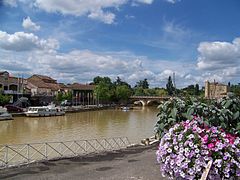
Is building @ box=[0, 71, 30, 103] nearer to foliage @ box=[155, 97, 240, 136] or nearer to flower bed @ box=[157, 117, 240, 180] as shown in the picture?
foliage @ box=[155, 97, 240, 136]

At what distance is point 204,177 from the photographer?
4.41 m

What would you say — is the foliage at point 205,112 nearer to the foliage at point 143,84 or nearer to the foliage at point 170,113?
the foliage at point 170,113

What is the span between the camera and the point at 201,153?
4.57 meters

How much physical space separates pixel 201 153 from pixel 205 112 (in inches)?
65.2

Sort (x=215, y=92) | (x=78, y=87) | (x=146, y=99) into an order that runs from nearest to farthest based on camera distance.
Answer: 1. (x=215, y=92)
2. (x=78, y=87)
3. (x=146, y=99)

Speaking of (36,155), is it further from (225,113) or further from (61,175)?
(225,113)

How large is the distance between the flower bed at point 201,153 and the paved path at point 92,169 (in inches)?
A: 141

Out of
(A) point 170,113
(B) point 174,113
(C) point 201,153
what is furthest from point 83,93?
(C) point 201,153

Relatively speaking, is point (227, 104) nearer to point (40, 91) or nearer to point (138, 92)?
point (40, 91)

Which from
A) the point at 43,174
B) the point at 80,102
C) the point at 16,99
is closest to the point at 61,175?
the point at 43,174

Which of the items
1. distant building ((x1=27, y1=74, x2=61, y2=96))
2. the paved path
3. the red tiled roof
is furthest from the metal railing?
the red tiled roof

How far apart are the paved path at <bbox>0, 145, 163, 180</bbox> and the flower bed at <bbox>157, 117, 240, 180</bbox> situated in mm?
3586

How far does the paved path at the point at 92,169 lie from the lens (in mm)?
8500

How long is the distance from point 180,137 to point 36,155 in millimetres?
15033
